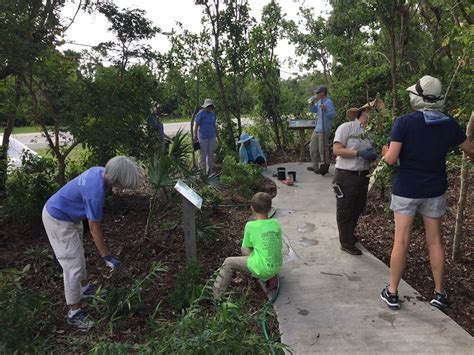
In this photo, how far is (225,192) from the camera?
7.15 m

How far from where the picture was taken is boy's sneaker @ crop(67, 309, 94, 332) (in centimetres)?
324

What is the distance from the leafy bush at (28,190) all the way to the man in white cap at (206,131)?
3261mm

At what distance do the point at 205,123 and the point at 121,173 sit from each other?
215 inches

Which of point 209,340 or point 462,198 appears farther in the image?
point 462,198

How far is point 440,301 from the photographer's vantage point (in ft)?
10.5

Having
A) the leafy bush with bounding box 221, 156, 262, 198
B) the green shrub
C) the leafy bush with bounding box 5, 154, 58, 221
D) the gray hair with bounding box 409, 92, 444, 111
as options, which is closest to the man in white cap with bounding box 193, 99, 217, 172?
the leafy bush with bounding box 221, 156, 262, 198

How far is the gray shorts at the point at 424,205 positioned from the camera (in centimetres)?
310

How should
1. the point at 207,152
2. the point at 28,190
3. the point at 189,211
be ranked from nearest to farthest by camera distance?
the point at 189,211
the point at 28,190
the point at 207,152

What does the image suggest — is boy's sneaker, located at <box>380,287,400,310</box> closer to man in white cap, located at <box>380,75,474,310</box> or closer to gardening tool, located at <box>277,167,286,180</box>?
man in white cap, located at <box>380,75,474,310</box>

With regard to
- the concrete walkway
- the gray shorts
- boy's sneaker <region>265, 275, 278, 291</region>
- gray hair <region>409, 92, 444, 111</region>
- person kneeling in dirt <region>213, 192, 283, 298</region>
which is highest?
gray hair <region>409, 92, 444, 111</region>

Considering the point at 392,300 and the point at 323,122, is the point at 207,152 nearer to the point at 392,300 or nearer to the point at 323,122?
the point at 323,122

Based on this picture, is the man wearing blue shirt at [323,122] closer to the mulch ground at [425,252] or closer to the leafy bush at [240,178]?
the leafy bush at [240,178]

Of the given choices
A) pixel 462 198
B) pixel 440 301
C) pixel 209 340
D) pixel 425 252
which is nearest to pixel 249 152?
pixel 425 252

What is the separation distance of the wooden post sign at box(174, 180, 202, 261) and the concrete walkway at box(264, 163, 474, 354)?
3.17 feet
